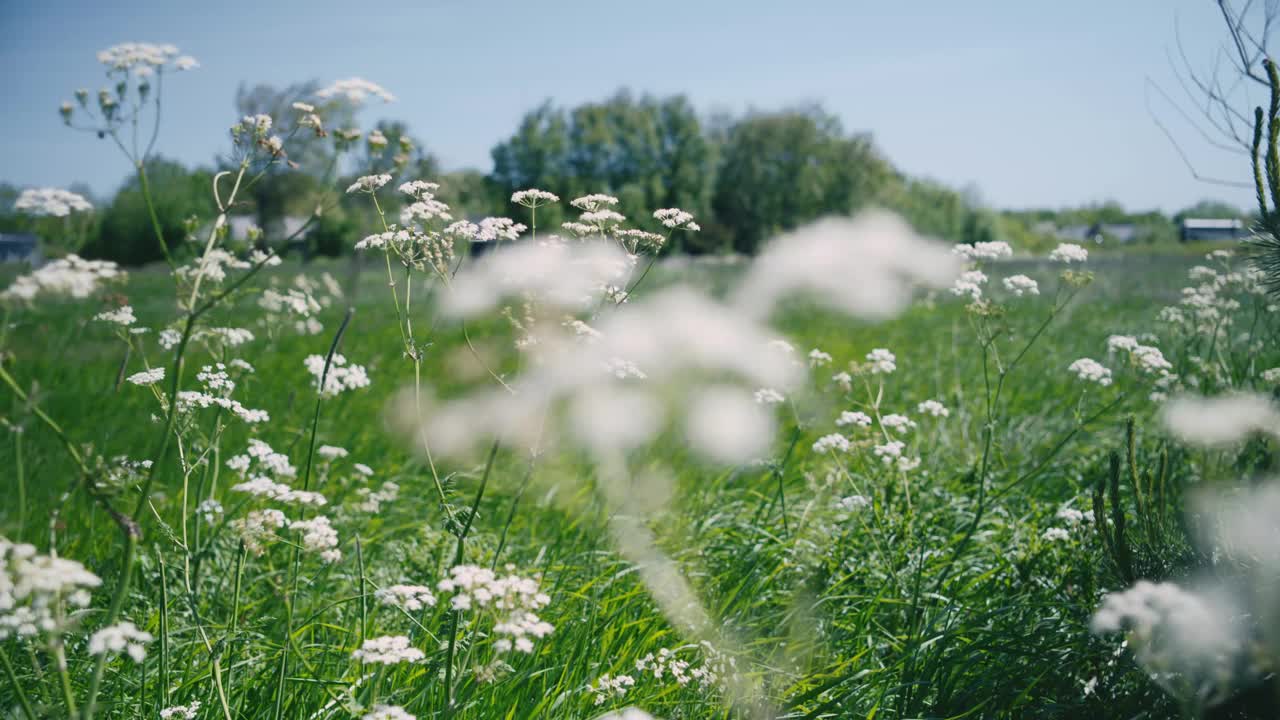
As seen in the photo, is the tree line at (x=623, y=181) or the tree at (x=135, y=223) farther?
the tree at (x=135, y=223)

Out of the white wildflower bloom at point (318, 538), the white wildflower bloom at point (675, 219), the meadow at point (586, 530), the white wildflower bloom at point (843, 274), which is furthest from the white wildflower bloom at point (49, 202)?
the white wildflower bloom at point (843, 274)

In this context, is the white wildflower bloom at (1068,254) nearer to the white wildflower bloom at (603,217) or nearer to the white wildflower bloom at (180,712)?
the white wildflower bloom at (603,217)

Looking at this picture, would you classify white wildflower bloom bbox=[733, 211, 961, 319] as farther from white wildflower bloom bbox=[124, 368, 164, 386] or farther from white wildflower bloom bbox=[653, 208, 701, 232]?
white wildflower bloom bbox=[124, 368, 164, 386]

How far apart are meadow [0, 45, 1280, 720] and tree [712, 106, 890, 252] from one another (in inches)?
1554

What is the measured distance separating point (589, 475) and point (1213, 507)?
3.54m

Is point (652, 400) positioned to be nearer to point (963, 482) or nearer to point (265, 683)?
point (963, 482)

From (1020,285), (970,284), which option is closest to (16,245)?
(970,284)

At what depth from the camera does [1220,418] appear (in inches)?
144

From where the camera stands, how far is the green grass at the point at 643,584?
2.56 metres

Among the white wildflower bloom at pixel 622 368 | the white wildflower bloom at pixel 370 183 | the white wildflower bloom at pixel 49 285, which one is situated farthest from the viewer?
the white wildflower bloom at pixel 622 368

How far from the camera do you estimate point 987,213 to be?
70.8 metres

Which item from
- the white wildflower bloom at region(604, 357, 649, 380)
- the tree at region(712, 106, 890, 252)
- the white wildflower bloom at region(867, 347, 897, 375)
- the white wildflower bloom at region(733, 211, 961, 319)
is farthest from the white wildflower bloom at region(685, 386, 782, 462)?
the tree at region(712, 106, 890, 252)

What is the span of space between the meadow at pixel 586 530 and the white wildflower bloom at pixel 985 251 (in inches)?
0.6

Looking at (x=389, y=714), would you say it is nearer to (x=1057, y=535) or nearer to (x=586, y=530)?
(x=586, y=530)
